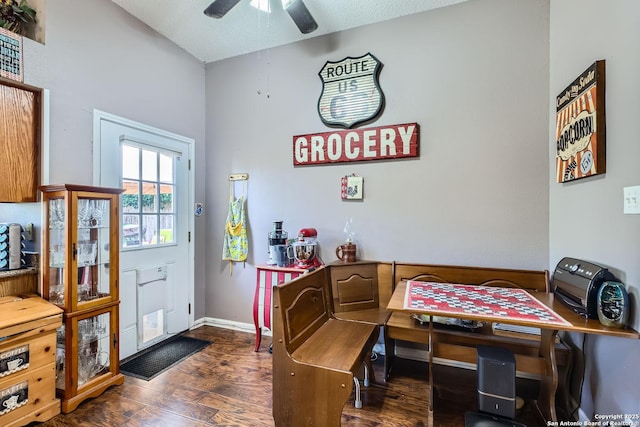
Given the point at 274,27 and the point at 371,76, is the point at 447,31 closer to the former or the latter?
the point at 371,76

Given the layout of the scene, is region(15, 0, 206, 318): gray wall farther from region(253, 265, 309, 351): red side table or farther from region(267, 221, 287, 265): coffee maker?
region(253, 265, 309, 351): red side table

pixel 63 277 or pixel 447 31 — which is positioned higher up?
pixel 447 31

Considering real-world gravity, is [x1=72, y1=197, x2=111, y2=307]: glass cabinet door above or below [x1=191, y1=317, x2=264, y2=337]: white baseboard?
above

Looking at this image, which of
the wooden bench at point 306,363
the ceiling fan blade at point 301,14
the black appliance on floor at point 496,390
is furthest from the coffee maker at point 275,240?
the black appliance on floor at point 496,390

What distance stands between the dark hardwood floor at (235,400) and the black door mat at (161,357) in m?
0.09

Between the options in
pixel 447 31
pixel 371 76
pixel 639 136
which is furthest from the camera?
pixel 371 76

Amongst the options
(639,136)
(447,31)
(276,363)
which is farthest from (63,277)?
(447,31)

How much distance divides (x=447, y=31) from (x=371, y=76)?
0.71 m

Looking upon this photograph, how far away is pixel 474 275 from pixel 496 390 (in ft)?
3.06

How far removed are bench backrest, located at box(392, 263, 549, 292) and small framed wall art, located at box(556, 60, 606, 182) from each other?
0.76 m

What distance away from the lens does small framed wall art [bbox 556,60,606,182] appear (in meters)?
1.55

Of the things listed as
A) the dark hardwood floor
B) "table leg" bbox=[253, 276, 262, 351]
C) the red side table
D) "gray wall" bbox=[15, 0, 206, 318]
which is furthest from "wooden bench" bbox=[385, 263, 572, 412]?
"gray wall" bbox=[15, 0, 206, 318]

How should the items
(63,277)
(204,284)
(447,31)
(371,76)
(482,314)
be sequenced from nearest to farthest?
(482,314) < (63,277) < (447,31) < (371,76) < (204,284)

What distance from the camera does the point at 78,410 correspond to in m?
1.92
